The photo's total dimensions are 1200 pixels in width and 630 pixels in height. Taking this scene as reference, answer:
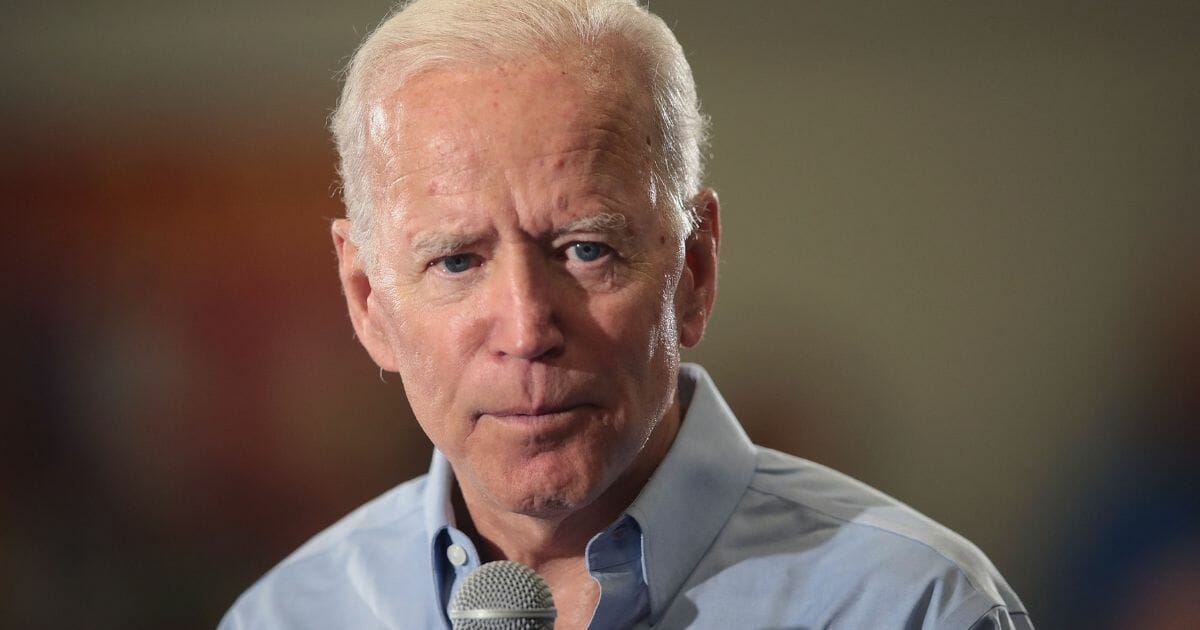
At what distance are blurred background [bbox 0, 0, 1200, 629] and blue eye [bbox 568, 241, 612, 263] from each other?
2.15 metres

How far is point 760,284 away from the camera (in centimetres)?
381

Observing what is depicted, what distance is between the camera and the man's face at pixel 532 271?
4.86 feet

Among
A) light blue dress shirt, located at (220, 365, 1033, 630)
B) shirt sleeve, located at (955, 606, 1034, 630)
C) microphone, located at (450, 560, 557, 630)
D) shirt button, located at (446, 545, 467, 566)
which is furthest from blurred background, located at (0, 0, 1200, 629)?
microphone, located at (450, 560, 557, 630)

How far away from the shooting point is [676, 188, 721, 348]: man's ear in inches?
67.0

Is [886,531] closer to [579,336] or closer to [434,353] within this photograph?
[579,336]

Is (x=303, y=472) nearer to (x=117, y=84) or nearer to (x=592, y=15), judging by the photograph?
(x=117, y=84)

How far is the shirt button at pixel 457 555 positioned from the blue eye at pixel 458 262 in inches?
17.5

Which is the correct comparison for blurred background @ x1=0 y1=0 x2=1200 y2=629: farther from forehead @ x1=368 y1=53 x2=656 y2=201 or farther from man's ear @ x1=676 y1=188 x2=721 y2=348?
forehead @ x1=368 y1=53 x2=656 y2=201

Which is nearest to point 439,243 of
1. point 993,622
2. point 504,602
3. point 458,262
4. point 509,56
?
point 458,262

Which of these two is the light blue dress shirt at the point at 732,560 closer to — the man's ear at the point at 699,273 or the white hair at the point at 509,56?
the man's ear at the point at 699,273

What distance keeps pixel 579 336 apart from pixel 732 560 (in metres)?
0.40

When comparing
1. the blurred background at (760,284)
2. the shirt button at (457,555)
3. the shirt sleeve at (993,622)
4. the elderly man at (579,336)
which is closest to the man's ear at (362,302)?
the elderly man at (579,336)

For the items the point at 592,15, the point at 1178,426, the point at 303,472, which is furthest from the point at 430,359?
the point at 1178,426

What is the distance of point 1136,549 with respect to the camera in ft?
11.4
